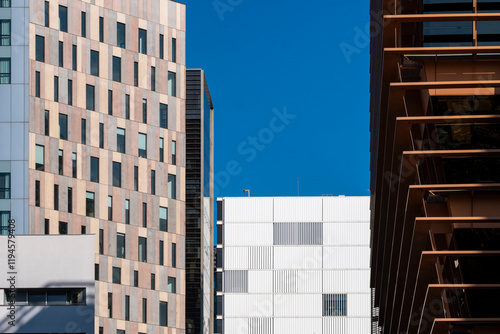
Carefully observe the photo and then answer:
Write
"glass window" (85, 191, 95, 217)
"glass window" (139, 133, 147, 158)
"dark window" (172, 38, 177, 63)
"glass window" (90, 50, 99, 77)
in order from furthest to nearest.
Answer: "dark window" (172, 38, 177, 63) < "glass window" (139, 133, 147, 158) < "glass window" (90, 50, 99, 77) < "glass window" (85, 191, 95, 217)

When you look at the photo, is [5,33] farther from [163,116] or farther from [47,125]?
[163,116]

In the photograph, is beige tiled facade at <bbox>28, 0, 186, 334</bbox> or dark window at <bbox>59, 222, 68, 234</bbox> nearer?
dark window at <bbox>59, 222, 68, 234</bbox>

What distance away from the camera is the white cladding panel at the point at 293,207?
131 meters

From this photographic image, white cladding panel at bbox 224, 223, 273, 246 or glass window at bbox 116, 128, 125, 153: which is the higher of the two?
glass window at bbox 116, 128, 125, 153

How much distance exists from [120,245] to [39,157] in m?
8.82

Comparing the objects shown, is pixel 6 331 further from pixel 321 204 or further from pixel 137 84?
pixel 321 204

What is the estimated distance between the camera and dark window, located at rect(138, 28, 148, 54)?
77.1 meters

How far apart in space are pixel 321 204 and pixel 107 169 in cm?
6145

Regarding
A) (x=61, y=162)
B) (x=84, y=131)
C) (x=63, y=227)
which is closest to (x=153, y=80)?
(x=84, y=131)

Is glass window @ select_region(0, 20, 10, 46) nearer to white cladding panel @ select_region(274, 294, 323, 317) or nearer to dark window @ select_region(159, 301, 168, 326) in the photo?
dark window @ select_region(159, 301, 168, 326)

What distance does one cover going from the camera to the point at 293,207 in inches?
5172

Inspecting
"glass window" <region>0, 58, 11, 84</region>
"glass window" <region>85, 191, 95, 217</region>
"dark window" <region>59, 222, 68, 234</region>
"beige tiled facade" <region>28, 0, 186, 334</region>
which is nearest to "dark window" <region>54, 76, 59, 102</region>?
"beige tiled facade" <region>28, 0, 186, 334</region>

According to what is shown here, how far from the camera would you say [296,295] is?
131 m

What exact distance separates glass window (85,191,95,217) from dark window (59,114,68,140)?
13.9ft
